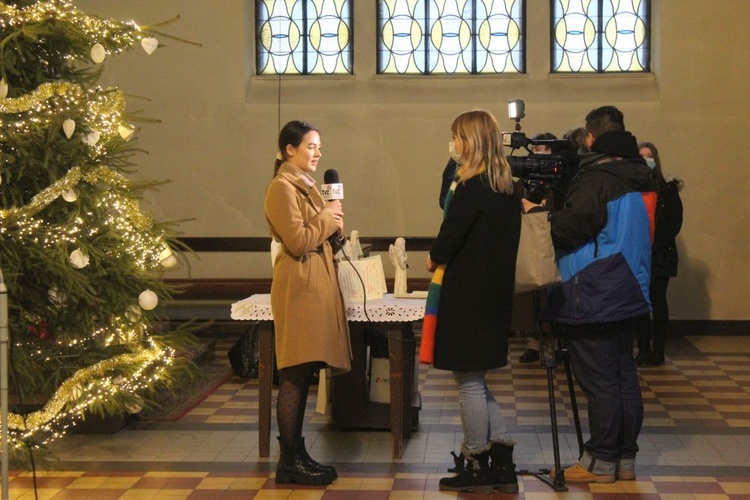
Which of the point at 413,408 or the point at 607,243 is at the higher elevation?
the point at 607,243

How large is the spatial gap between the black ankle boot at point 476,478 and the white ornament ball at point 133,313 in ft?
6.38

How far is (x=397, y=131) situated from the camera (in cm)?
1103

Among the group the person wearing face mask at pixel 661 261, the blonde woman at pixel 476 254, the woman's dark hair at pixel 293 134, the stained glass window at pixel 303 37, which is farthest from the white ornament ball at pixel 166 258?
the stained glass window at pixel 303 37

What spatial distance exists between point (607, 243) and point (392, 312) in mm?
1309

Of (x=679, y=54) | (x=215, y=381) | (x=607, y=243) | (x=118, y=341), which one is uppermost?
(x=679, y=54)

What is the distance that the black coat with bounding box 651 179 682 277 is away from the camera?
29.5 ft

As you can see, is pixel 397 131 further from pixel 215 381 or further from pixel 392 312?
pixel 392 312

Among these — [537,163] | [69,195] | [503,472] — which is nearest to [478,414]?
[503,472]

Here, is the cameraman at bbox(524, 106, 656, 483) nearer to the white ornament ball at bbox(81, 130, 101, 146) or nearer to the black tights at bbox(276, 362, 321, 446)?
the black tights at bbox(276, 362, 321, 446)

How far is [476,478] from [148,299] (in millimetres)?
1960

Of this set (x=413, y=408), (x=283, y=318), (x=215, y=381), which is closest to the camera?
(x=283, y=318)

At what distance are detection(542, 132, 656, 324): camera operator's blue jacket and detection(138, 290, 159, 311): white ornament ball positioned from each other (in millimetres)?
2073

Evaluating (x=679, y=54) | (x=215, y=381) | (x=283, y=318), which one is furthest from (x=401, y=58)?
(x=283, y=318)

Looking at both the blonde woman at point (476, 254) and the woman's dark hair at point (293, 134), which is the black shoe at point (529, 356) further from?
the woman's dark hair at point (293, 134)
